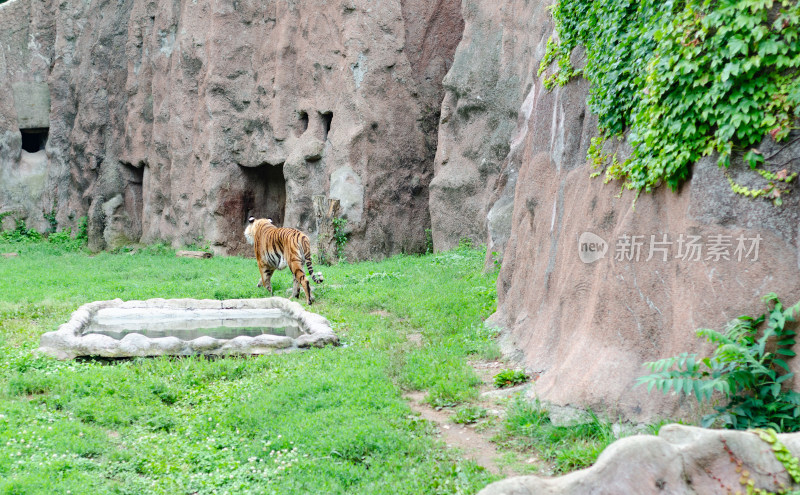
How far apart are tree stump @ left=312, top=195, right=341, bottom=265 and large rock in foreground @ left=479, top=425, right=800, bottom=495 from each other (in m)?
13.0

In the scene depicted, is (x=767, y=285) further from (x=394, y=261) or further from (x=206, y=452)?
(x=394, y=261)

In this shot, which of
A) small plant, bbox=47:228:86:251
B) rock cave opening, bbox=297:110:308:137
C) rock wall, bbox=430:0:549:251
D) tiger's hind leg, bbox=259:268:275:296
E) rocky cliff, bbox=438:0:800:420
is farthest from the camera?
small plant, bbox=47:228:86:251

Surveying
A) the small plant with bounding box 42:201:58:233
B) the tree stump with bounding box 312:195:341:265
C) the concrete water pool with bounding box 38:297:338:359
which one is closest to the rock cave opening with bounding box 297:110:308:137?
the tree stump with bounding box 312:195:341:265

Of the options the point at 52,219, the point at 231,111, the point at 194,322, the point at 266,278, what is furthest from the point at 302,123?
the point at 52,219

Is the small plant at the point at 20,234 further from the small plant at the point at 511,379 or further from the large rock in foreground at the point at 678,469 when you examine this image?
the large rock in foreground at the point at 678,469

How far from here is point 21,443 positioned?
16.8 feet

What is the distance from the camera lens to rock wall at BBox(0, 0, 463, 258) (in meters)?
17.4

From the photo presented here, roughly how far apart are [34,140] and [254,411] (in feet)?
81.2

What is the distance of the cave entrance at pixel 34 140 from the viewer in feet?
86.4

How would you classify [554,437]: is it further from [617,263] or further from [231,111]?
[231,111]

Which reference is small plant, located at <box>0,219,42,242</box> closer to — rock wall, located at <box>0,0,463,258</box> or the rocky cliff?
rock wall, located at <box>0,0,463,258</box>

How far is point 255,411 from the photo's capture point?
5891 millimetres
